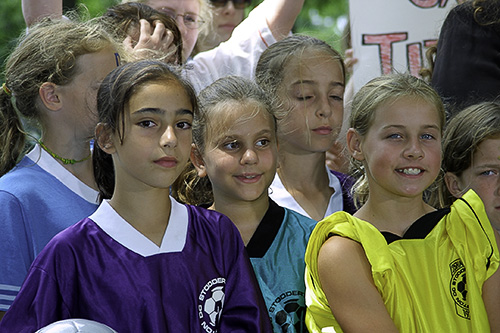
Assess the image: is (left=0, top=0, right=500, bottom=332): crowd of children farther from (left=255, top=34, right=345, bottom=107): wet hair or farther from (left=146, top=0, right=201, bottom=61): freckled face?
(left=146, top=0, right=201, bottom=61): freckled face

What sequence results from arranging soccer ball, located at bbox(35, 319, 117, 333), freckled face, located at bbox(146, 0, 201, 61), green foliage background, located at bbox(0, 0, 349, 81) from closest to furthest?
soccer ball, located at bbox(35, 319, 117, 333) → freckled face, located at bbox(146, 0, 201, 61) → green foliage background, located at bbox(0, 0, 349, 81)

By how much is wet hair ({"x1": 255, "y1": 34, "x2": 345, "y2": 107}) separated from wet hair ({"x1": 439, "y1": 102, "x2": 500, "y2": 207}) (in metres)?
0.60

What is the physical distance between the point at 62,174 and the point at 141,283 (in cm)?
78

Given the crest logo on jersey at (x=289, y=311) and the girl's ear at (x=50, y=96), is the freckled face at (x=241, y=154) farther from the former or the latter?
the girl's ear at (x=50, y=96)

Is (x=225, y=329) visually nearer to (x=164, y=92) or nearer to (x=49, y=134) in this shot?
(x=164, y=92)

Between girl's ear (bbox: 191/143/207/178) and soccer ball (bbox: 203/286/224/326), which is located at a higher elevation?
girl's ear (bbox: 191/143/207/178)

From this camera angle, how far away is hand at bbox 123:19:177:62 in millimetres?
3861

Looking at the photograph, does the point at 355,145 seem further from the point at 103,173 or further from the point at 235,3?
the point at 235,3

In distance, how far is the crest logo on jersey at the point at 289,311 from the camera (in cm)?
300

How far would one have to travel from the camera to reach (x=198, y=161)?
3.38 meters

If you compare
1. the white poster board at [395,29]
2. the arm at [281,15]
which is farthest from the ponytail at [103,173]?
the white poster board at [395,29]

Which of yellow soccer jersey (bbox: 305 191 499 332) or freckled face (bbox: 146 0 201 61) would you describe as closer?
yellow soccer jersey (bbox: 305 191 499 332)

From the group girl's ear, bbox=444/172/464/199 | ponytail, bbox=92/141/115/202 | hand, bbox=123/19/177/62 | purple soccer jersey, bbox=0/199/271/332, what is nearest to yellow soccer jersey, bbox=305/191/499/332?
purple soccer jersey, bbox=0/199/271/332

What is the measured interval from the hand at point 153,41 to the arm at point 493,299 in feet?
6.01
